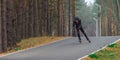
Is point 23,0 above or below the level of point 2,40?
above

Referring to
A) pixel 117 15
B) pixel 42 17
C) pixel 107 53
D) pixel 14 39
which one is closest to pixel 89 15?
pixel 117 15

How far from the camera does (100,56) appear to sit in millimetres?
18938

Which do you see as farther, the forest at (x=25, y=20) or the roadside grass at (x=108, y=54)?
the forest at (x=25, y=20)

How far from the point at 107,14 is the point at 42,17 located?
39.3 meters

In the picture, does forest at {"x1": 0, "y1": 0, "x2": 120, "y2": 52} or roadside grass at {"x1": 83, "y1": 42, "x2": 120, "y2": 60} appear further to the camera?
forest at {"x1": 0, "y1": 0, "x2": 120, "y2": 52}

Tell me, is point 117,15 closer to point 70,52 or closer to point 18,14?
point 18,14

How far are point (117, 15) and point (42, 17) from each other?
1573 inches

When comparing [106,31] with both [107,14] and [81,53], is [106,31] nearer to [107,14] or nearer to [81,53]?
[107,14]

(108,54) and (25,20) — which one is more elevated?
(25,20)

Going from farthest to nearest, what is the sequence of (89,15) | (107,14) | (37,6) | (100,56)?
(89,15) < (107,14) < (37,6) < (100,56)

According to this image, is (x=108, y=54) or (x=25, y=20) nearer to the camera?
(x=108, y=54)

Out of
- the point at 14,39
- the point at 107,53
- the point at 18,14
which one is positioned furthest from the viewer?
the point at 18,14

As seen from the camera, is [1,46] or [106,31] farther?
[106,31]

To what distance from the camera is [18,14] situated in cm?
3556
